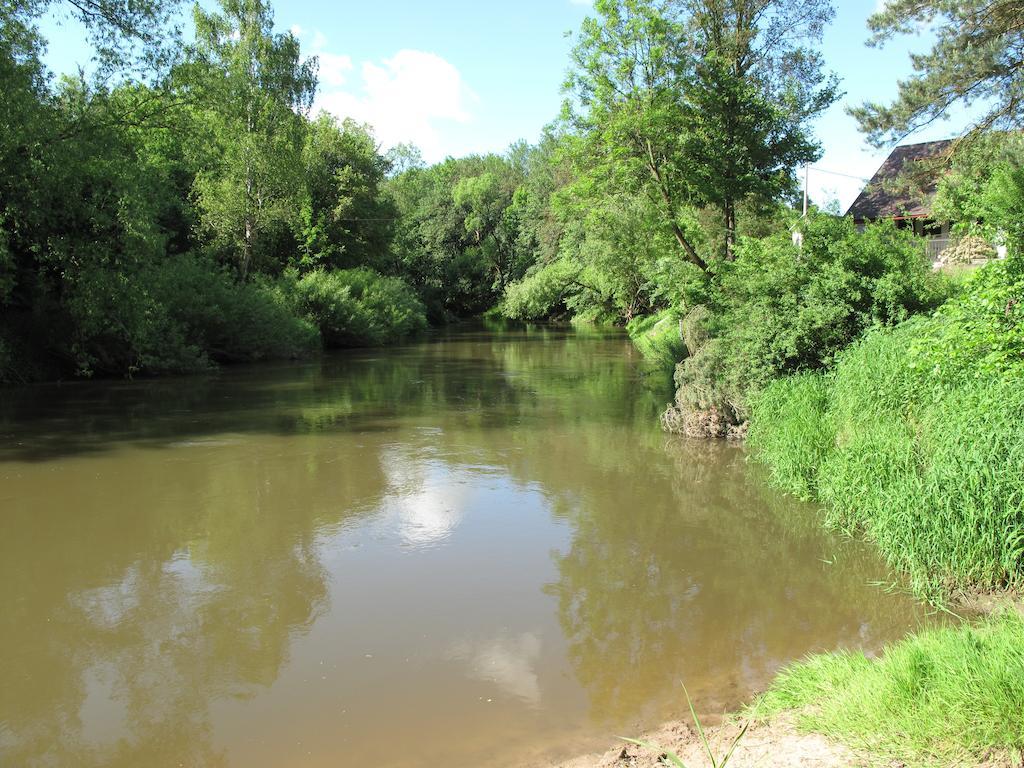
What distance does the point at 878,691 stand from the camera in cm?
421

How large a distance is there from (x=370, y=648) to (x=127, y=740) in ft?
6.05

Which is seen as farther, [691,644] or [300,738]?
[691,644]

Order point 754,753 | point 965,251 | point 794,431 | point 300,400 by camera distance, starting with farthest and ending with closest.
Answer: point 965,251 → point 300,400 → point 794,431 → point 754,753

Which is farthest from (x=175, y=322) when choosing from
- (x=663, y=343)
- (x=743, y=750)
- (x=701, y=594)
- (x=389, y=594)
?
(x=743, y=750)

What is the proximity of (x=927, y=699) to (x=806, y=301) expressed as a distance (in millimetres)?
9739

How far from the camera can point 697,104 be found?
65.3ft

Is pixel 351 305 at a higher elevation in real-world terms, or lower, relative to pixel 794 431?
higher

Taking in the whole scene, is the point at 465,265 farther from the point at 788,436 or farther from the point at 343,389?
the point at 788,436

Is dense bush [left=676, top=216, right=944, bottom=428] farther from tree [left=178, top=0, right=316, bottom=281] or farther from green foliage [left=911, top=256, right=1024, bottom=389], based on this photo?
tree [left=178, top=0, right=316, bottom=281]

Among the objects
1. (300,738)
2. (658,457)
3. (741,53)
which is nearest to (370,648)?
(300,738)

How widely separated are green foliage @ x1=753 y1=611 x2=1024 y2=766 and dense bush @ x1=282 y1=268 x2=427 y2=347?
31129 millimetres

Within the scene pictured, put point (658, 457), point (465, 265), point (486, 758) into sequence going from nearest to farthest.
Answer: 1. point (486, 758)
2. point (658, 457)
3. point (465, 265)

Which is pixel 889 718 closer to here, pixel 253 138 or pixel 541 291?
pixel 253 138

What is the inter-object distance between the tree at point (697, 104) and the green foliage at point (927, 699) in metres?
16.1
